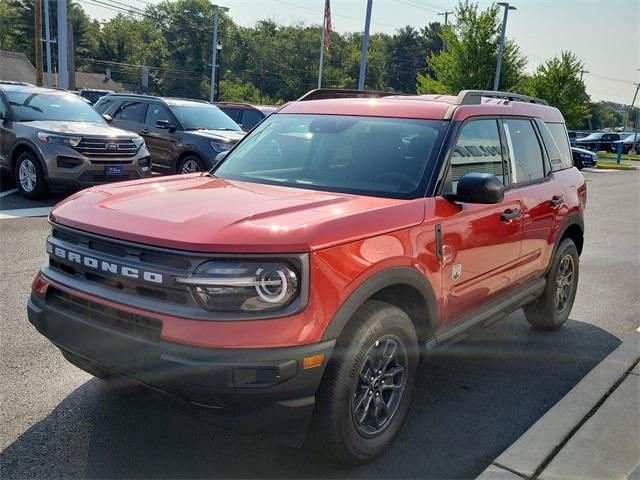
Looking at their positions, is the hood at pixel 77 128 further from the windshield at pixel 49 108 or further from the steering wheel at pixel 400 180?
the steering wheel at pixel 400 180

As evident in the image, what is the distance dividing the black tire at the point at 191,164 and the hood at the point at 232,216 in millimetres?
7973

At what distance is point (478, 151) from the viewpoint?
159 inches

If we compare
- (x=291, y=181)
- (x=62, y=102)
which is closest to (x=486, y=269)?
(x=291, y=181)

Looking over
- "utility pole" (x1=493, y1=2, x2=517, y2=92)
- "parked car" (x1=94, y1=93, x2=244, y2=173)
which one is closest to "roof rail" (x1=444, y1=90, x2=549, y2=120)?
"parked car" (x1=94, y1=93, x2=244, y2=173)

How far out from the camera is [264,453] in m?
3.14

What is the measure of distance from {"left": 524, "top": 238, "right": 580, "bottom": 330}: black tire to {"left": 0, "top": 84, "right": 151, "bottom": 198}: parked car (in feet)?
22.7

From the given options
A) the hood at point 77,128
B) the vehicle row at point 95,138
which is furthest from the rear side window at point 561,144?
the hood at point 77,128

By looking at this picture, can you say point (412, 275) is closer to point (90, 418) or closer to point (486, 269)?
point (486, 269)

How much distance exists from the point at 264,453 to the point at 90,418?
3.27 ft

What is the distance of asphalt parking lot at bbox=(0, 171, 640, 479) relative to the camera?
3000 mm

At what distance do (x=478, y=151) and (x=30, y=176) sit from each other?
26.1 feet

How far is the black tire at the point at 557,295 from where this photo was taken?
16.9 ft

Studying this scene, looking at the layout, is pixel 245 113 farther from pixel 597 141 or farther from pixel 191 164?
pixel 597 141

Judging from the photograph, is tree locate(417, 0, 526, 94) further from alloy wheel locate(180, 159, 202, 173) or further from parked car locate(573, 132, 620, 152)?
alloy wheel locate(180, 159, 202, 173)
